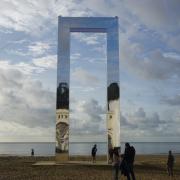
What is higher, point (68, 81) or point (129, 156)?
point (68, 81)

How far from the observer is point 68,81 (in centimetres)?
3002

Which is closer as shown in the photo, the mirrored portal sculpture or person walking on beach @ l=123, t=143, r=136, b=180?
person walking on beach @ l=123, t=143, r=136, b=180

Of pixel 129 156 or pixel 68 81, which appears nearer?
pixel 129 156

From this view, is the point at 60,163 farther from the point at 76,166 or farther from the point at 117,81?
the point at 117,81

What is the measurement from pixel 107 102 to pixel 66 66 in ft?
12.5

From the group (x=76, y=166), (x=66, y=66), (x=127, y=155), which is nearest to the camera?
(x=127, y=155)

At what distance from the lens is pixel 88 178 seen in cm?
2100

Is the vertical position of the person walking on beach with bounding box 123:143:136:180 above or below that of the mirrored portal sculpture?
below

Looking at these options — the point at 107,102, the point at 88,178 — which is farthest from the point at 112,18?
the point at 88,178

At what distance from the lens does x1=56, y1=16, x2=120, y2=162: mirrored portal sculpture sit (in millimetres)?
30000

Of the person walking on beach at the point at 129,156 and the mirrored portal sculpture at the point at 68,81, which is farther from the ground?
the mirrored portal sculpture at the point at 68,81

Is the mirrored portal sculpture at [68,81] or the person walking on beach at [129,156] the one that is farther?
the mirrored portal sculpture at [68,81]

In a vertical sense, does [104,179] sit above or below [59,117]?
below

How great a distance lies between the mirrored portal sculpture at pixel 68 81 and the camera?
30000 mm
